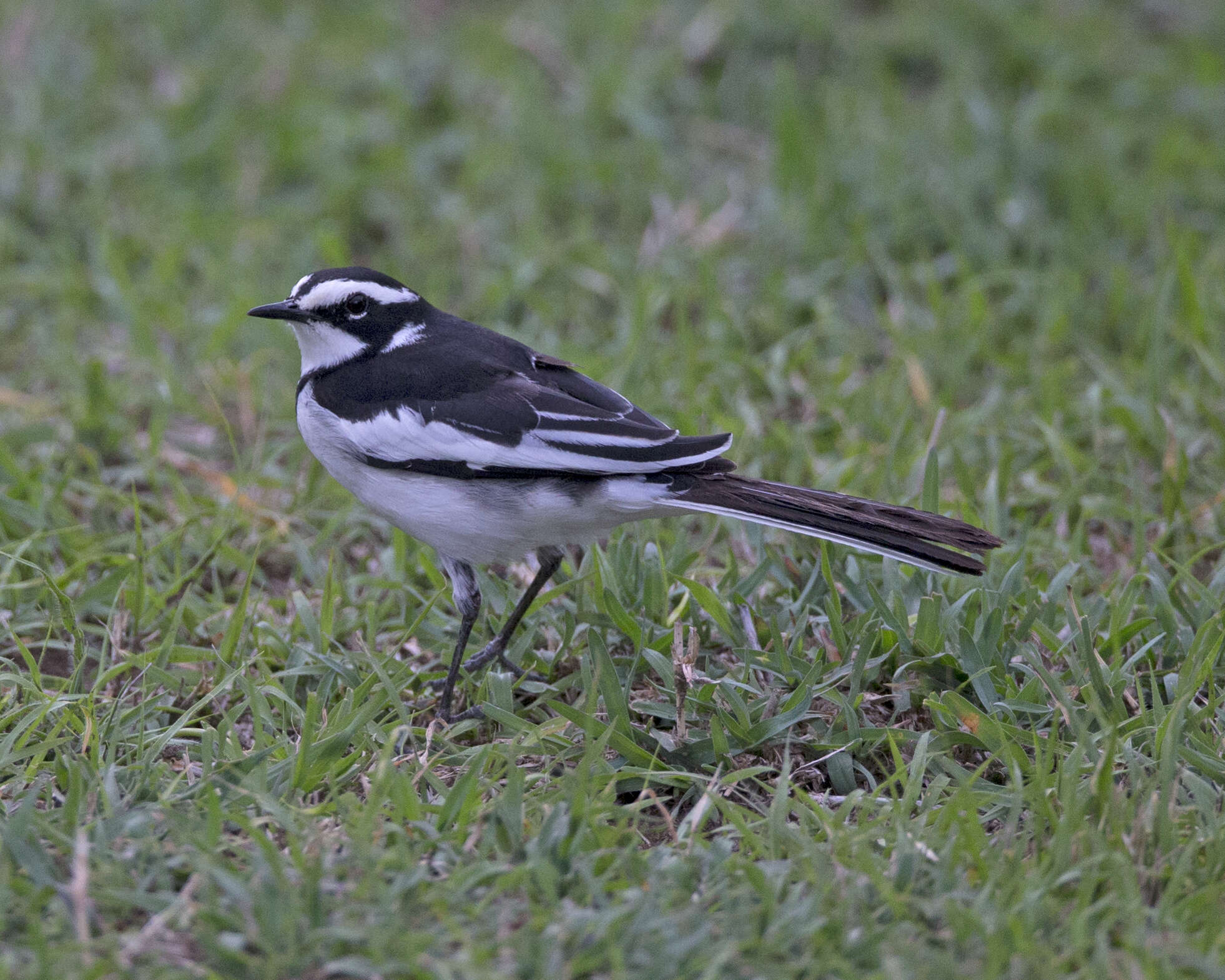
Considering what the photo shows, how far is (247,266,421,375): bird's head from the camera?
13.8 feet

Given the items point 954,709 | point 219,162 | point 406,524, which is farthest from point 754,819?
point 219,162

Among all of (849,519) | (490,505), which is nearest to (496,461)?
(490,505)

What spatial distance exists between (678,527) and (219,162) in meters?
4.28

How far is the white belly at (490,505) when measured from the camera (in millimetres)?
3830

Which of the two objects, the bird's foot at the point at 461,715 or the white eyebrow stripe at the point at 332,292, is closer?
the bird's foot at the point at 461,715

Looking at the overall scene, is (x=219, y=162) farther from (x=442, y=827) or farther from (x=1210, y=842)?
(x=1210, y=842)

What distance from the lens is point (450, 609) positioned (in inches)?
179

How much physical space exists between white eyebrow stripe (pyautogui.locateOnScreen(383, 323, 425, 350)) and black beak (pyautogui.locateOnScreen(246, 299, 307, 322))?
0.28 m

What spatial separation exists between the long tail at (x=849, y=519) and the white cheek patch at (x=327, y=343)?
3.99 feet

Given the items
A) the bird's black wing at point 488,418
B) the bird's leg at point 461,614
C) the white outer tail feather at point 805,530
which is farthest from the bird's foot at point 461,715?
the white outer tail feather at point 805,530

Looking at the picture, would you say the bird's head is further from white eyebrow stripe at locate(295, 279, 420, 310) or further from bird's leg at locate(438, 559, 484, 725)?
bird's leg at locate(438, 559, 484, 725)

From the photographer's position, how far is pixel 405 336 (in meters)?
4.30

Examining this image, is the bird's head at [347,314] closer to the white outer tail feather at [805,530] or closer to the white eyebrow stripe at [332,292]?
the white eyebrow stripe at [332,292]

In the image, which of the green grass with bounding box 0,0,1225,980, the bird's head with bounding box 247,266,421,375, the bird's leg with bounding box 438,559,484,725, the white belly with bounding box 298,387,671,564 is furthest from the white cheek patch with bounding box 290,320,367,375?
the bird's leg with bounding box 438,559,484,725
